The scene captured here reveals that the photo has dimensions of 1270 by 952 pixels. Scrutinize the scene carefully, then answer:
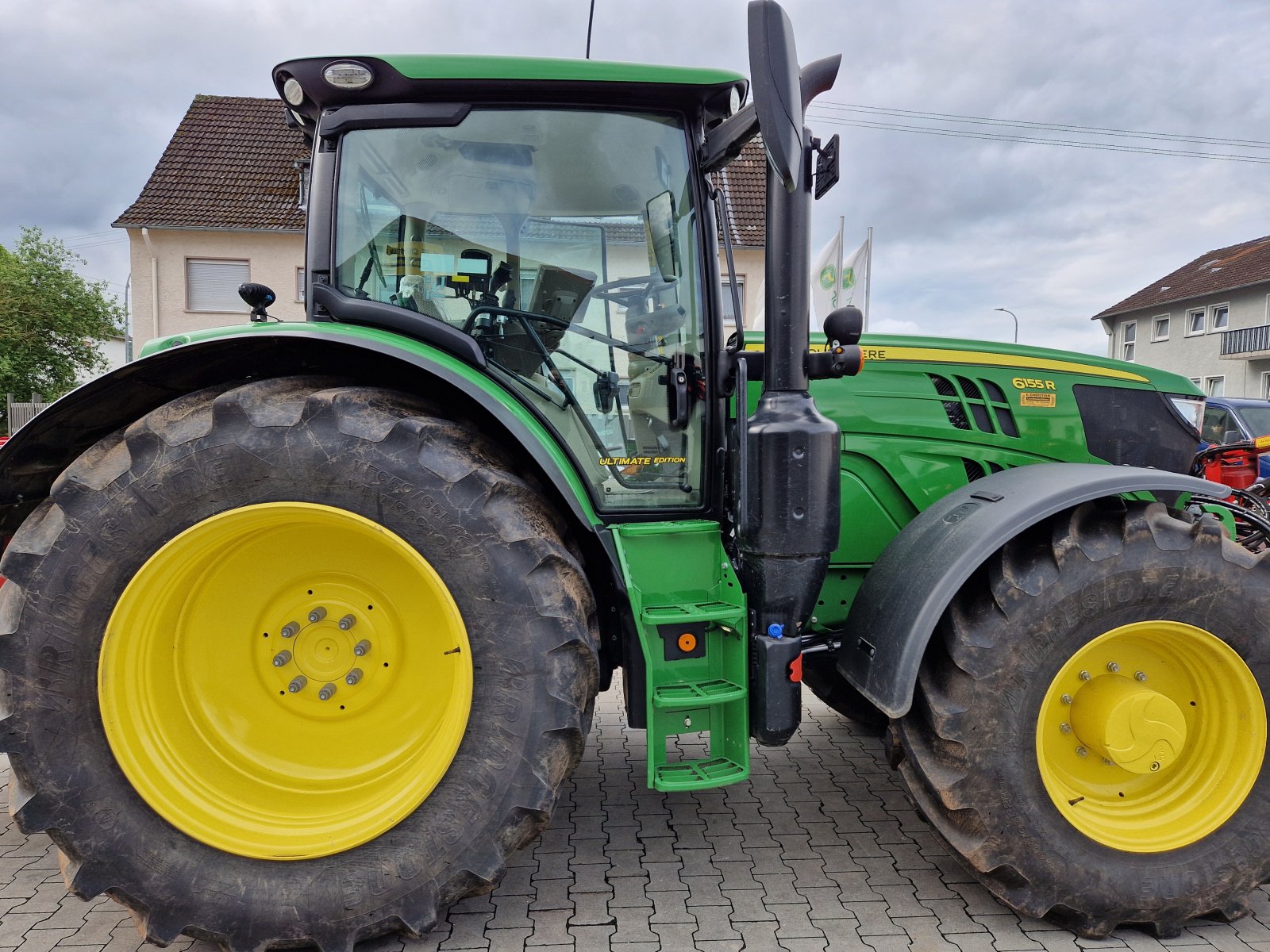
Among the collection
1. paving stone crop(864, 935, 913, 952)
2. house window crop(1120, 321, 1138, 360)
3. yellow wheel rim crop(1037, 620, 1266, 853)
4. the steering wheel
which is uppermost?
house window crop(1120, 321, 1138, 360)

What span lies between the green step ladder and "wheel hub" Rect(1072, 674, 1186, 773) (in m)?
1.02

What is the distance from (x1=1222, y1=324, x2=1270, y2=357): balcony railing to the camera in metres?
23.2

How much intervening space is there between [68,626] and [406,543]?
0.86m

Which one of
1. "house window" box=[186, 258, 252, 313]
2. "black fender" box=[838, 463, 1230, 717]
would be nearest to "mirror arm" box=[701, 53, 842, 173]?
"black fender" box=[838, 463, 1230, 717]

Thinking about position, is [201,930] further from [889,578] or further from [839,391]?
[839,391]

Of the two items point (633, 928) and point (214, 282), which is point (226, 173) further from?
point (633, 928)

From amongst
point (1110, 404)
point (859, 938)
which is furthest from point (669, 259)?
point (859, 938)

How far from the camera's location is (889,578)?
241 centimetres

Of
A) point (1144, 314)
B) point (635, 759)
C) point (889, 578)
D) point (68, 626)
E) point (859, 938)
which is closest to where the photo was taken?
point (68, 626)

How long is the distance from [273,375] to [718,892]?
2.09 m

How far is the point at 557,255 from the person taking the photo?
2.50 metres

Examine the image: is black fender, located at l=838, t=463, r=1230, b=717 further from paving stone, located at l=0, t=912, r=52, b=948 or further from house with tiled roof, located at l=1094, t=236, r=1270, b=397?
house with tiled roof, located at l=1094, t=236, r=1270, b=397

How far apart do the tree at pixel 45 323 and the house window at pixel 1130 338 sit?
3283 centimetres

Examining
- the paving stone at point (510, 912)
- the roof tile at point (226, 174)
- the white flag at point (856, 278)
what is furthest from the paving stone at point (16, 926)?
the roof tile at point (226, 174)
